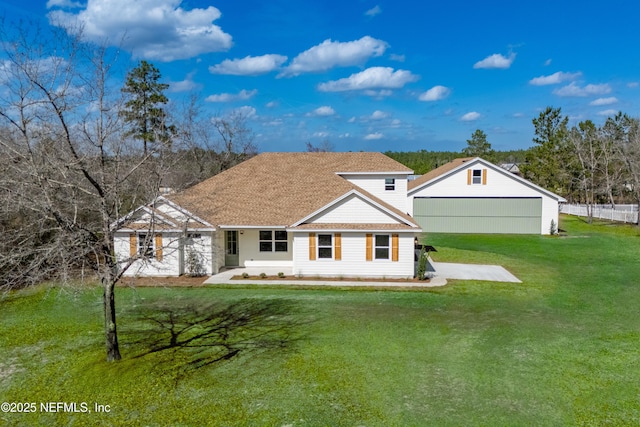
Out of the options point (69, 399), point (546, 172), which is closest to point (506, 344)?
point (69, 399)

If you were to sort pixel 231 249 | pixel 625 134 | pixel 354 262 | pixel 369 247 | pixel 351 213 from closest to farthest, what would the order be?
pixel 369 247 → pixel 354 262 → pixel 351 213 → pixel 231 249 → pixel 625 134

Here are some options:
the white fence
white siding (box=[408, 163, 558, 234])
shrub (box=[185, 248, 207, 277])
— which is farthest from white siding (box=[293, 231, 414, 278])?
the white fence

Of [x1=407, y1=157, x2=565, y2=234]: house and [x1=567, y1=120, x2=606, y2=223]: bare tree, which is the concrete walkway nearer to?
[x1=407, y1=157, x2=565, y2=234]: house

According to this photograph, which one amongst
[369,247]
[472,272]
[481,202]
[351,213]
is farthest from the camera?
[481,202]

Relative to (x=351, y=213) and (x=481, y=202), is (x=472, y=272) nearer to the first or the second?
(x=351, y=213)

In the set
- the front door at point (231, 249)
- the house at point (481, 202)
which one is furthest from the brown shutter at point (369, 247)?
the house at point (481, 202)

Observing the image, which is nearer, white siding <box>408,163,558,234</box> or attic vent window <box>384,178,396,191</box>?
attic vent window <box>384,178,396,191</box>

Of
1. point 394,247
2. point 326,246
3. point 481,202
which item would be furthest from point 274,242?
point 481,202
